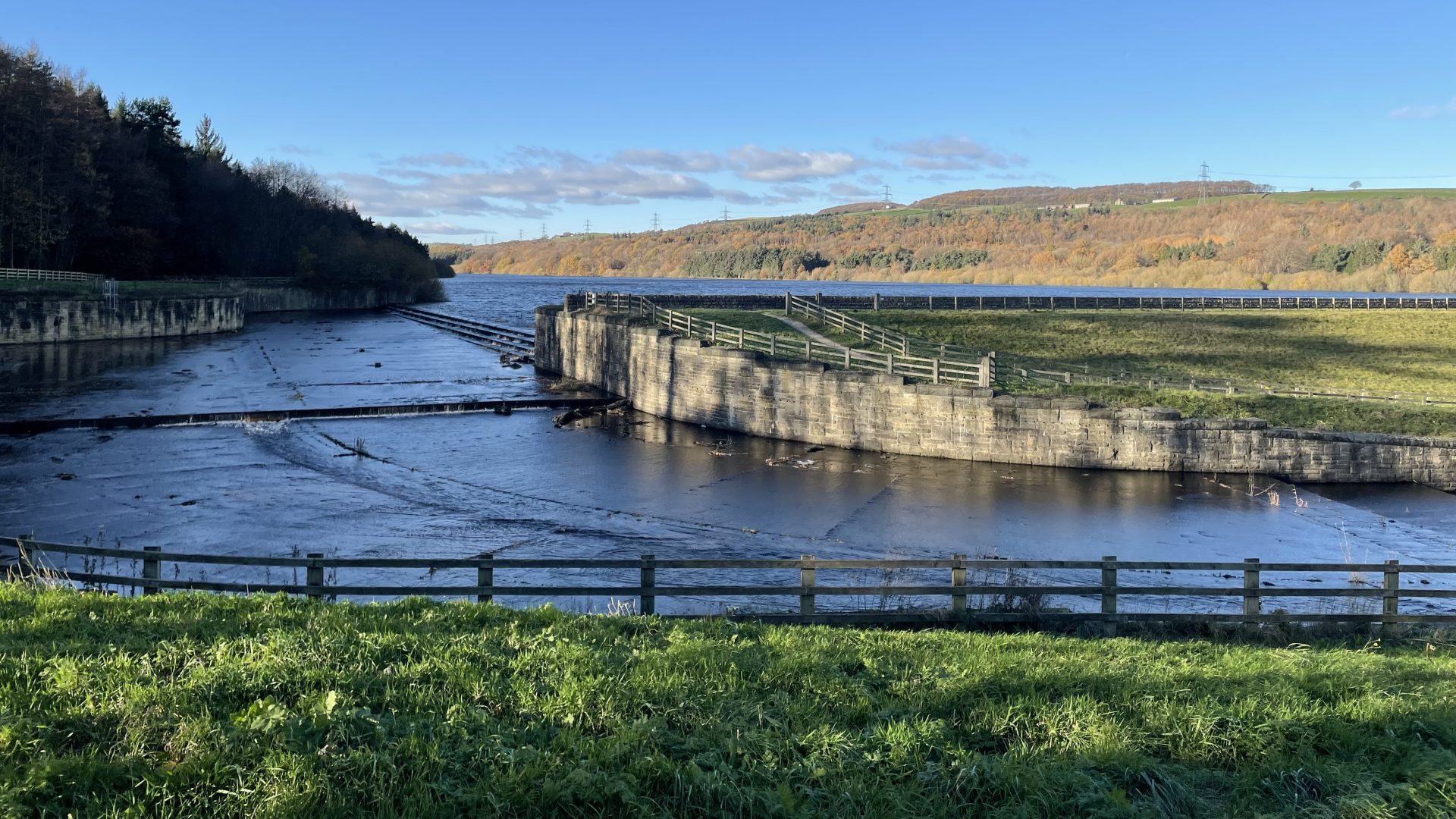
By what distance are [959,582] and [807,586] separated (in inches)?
70.0

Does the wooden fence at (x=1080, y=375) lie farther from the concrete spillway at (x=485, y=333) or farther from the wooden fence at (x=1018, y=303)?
the concrete spillway at (x=485, y=333)

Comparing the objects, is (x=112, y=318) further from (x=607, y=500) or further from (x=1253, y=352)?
(x=1253, y=352)

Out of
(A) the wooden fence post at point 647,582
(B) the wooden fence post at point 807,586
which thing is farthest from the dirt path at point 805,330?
(A) the wooden fence post at point 647,582

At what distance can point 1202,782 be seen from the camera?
6273 mm

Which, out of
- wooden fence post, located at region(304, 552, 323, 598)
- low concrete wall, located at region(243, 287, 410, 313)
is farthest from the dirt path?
low concrete wall, located at region(243, 287, 410, 313)

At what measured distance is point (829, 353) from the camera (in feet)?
120

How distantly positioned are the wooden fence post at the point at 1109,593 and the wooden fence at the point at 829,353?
19408mm

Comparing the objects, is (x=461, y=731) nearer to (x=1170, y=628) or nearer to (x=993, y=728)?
(x=993, y=728)

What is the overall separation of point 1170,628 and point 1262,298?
69222mm

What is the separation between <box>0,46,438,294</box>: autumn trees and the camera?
236ft

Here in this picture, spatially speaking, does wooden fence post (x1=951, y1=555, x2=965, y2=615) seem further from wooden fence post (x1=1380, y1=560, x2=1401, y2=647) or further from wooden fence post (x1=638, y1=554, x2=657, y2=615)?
wooden fence post (x1=1380, y1=560, x2=1401, y2=647)

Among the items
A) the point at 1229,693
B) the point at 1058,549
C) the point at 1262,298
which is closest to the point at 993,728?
the point at 1229,693

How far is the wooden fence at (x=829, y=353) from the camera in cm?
3222

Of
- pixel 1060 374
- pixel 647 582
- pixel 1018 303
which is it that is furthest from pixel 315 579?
pixel 1018 303
